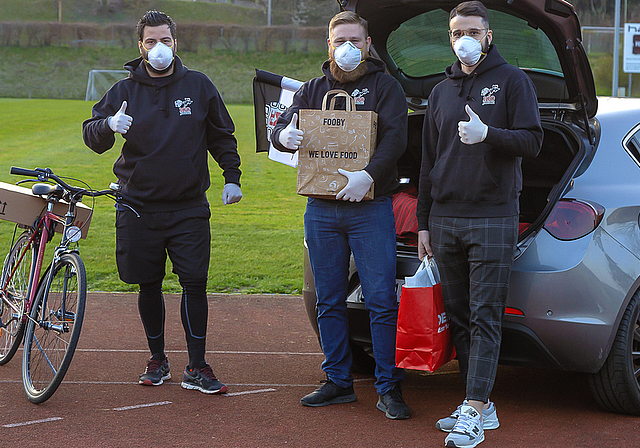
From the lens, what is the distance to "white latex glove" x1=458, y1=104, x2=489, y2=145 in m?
3.32

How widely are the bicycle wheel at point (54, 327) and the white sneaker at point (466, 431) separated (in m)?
1.95

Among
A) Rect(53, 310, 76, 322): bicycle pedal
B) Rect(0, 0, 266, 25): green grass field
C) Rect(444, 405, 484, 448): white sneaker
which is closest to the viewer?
Rect(444, 405, 484, 448): white sneaker

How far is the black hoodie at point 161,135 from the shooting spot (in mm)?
4250

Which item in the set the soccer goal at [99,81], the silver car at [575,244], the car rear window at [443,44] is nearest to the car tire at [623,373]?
the silver car at [575,244]

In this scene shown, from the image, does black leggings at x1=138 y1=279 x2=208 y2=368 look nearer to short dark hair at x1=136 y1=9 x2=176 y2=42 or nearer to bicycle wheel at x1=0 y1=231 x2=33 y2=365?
→ bicycle wheel at x1=0 y1=231 x2=33 y2=365

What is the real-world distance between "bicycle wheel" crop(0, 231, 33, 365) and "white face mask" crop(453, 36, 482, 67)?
2.78 m

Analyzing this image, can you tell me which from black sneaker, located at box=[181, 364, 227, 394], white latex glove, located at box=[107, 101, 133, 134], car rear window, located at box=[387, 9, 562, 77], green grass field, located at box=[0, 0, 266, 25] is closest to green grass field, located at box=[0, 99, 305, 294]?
black sneaker, located at box=[181, 364, 227, 394]

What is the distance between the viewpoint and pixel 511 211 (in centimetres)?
359

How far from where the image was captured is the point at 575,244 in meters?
3.64

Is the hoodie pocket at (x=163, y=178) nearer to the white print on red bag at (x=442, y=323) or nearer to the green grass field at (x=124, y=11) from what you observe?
the white print on red bag at (x=442, y=323)

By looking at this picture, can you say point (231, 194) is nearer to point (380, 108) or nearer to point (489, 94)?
point (380, 108)

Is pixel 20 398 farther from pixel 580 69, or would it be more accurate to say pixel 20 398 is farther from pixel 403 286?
pixel 580 69

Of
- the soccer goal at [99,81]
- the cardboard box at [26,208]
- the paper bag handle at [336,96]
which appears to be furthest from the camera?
the soccer goal at [99,81]

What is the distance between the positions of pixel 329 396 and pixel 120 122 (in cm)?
181
